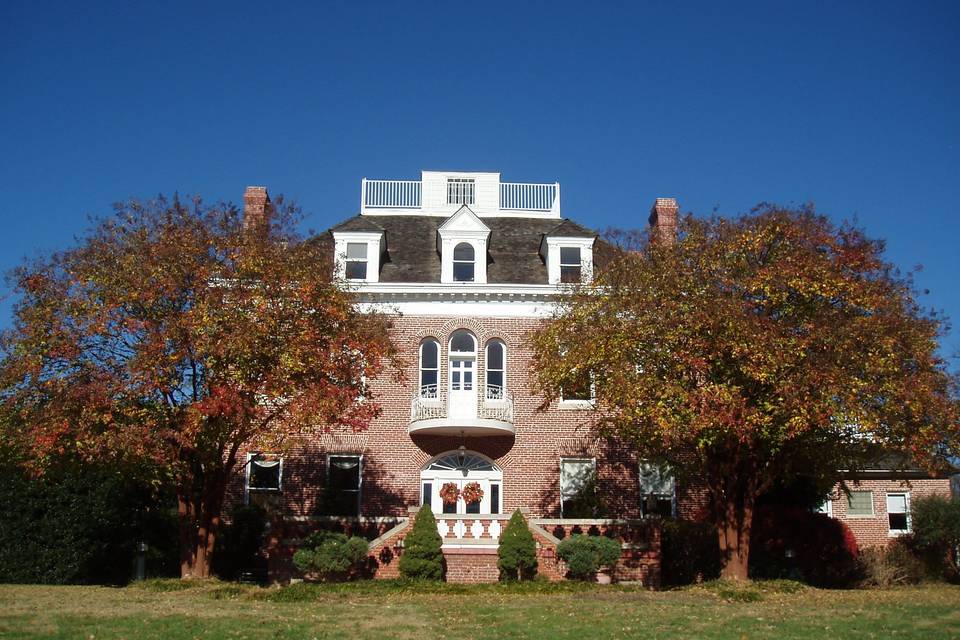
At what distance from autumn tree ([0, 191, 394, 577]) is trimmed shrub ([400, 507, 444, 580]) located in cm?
371

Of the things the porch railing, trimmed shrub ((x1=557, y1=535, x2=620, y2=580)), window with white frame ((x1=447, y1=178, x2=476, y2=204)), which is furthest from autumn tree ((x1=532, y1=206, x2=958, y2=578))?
window with white frame ((x1=447, y1=178, x2=476, y2=204))

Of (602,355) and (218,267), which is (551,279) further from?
(218,267)

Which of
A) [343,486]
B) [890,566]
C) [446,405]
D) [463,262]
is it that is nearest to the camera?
[890,566]

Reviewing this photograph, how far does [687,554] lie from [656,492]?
3.28m

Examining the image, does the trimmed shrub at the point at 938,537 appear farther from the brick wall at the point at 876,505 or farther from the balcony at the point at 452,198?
the balcony at the point at 452,198

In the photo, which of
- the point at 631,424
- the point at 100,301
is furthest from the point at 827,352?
the point at 100,301

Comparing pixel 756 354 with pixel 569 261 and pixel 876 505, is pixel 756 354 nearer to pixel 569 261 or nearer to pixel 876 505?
pixel 569 261

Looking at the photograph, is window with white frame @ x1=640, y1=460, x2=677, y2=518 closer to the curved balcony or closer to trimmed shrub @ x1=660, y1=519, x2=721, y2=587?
trimmed shrub @ x1=660, y1=519, x2=721, y2=587

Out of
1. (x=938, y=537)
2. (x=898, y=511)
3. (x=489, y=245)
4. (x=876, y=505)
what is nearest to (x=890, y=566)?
(x=938, y=537)

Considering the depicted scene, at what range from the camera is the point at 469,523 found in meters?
25.8

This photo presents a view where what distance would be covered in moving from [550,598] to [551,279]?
43.8 feet

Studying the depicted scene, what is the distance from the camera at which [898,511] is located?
32406mm

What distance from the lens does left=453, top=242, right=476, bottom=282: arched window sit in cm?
3170

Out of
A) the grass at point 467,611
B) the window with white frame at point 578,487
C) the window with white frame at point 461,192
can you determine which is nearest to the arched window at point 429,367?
the window with white frame at point 578,487
